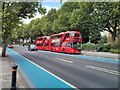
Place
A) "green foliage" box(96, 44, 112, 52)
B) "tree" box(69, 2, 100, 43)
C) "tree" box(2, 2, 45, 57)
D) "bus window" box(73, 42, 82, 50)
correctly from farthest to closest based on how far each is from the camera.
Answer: "tree" box(69, 2, 100, 43), "green foliage" box(96, 44, 112, 52), "bus window" box(73, 42, 82, 50), "tree" box(2, 2, 45, 57)

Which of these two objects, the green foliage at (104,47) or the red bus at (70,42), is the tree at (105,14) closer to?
the green foliage at (104,47)

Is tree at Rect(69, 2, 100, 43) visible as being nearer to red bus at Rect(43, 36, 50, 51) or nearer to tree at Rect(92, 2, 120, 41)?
tree at Rect(92, 2, 120, 41)

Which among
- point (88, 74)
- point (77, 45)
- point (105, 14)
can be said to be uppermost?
point (105, 14)

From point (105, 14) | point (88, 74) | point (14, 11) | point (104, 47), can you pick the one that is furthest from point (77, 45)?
point (88, 74)

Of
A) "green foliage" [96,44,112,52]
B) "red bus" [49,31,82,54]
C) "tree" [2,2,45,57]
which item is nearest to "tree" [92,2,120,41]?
"green foliage" [96,44,112,52]

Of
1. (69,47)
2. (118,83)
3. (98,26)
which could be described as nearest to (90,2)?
(98,26)

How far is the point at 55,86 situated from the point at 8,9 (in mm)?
16972

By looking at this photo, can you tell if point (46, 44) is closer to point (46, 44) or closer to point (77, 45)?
point (46, 44)

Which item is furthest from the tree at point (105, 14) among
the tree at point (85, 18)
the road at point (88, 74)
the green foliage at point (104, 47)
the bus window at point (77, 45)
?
the road at point (88, 74)

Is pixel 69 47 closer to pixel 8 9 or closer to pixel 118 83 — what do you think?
pixel 8 9

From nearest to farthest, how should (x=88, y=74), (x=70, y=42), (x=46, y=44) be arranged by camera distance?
(x=88, y=74)
(x=70, y=42)
(x=46, y=44)

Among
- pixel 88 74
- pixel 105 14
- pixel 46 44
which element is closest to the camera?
pixel 88 74

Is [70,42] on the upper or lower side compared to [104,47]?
upper

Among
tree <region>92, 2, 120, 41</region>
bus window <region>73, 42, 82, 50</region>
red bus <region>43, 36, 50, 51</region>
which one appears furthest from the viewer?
red bus <region>43, 36, 50, 51</region>
